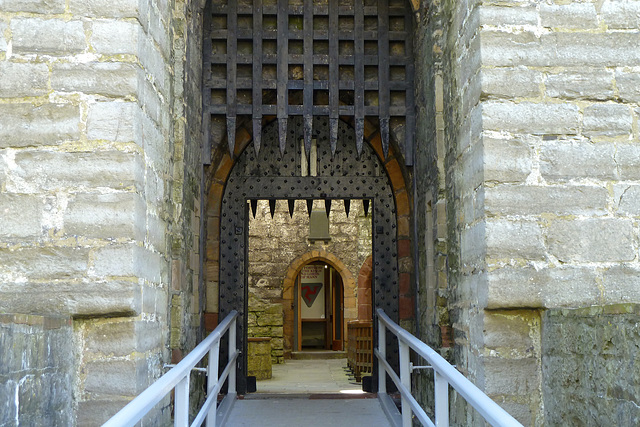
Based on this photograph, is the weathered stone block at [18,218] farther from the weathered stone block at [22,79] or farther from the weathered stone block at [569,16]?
the weathered stone block at [569,16]

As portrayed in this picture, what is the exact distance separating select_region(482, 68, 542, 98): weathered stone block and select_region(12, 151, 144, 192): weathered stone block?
5.12 feet

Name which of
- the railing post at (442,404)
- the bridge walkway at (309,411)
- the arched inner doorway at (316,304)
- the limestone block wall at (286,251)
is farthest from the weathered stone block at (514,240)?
the arched inner doorway at (316,304)

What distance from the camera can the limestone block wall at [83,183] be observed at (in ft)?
8.89

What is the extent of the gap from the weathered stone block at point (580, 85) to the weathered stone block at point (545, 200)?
16.7 inches

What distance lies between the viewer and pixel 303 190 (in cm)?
542

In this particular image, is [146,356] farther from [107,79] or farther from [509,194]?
[509,194]

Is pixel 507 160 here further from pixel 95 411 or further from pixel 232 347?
pixel 232 347

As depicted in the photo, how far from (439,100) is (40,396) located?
8.83 feet

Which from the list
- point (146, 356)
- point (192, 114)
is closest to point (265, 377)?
point (192, 114)

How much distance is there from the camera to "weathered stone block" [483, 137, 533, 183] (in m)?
2.99

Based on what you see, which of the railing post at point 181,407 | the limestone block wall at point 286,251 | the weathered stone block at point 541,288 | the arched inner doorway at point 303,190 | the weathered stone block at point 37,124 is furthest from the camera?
the limestone block wall at point 286,251

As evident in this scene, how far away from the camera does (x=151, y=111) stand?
3.13 m

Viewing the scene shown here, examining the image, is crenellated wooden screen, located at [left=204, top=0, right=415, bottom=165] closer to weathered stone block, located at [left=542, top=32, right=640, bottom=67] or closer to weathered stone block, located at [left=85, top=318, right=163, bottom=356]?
weathered stone block, located at [left=542, top=32, right=640, bottom=67]

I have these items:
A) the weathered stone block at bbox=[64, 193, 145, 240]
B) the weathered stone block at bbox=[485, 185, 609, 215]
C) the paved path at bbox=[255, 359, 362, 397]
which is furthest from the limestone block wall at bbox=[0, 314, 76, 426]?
the paved path at bbox=[255, 359, 362, 397]
